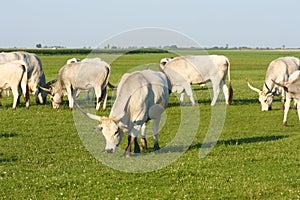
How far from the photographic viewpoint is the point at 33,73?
1131 inches

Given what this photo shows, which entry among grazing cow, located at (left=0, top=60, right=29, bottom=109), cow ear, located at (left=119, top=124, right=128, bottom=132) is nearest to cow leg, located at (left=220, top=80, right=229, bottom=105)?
grazing cow, located at (left=0, top=60, right=29, bottom=109)

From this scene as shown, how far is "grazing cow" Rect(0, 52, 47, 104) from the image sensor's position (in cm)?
2773

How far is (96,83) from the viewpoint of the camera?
24.9 m

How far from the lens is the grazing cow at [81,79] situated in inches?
984

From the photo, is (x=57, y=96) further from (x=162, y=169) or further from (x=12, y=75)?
(x=162, y=169)

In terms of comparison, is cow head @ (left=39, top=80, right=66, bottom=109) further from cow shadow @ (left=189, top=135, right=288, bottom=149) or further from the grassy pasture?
cow shadow @ (left=189, top=135, right=288, bottom=149)

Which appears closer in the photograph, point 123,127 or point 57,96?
point 123,127

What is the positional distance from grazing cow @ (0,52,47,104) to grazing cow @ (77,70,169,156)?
1387cm

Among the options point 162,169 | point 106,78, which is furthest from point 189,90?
point 162,169

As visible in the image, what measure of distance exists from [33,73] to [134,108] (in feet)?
54.3

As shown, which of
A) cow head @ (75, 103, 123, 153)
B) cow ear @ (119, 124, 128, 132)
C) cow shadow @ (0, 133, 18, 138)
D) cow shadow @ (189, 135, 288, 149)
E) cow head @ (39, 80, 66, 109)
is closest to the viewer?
cow head @ (75, 103, 123, 153)

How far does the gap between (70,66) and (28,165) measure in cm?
1330

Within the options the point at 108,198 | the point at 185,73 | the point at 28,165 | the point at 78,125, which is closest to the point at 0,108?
the point at 78,125

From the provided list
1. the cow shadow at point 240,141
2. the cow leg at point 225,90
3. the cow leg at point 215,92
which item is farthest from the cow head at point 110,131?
the cow leg at point 225,90
